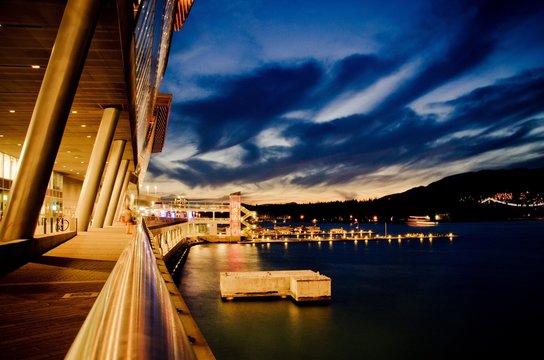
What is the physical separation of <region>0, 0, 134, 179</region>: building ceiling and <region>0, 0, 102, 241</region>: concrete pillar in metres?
0.87

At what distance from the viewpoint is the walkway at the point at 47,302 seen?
4.12 m

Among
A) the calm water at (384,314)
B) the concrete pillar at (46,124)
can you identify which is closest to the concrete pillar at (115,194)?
the calm water at (384,314)

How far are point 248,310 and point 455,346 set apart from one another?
15.5 m

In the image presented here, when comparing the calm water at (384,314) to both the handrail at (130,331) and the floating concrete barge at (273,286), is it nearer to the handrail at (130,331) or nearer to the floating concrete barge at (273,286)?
the floating concrete barge at (273,286)

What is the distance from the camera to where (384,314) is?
119 feet

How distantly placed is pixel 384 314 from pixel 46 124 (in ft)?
108

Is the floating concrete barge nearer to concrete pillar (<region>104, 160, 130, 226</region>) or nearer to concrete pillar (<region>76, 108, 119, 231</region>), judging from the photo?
concrete pillar (<region>104, 160, 130, 226</region>)

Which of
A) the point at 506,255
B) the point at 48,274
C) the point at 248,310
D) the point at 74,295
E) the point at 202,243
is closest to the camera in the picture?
the point at 74,295

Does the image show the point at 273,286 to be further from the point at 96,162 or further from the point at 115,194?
the point at 96,162

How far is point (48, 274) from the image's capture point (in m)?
8.69

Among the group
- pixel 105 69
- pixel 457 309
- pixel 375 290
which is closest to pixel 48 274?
pixel 105 69

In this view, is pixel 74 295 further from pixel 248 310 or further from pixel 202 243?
pixel 202 243

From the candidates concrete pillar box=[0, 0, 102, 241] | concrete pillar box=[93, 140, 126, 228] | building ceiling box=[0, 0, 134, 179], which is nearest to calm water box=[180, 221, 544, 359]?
concrete pillar box=[93, 140, 126, 228]

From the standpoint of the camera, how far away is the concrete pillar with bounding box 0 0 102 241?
9844mm
